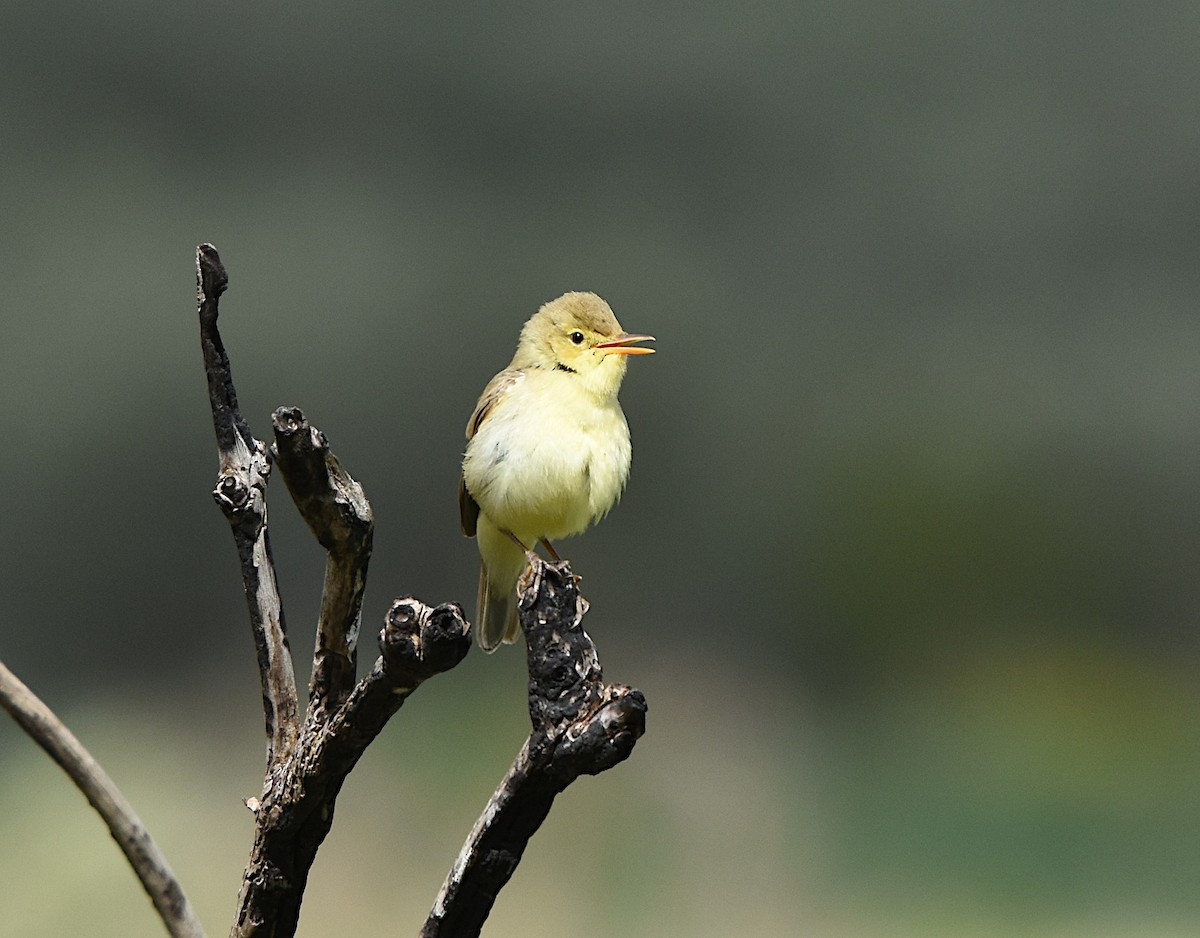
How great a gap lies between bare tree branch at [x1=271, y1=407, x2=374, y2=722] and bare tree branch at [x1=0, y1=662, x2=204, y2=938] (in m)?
0.24

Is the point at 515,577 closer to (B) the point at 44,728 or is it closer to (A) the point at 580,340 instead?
(A) the point at 580,340

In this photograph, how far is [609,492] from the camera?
5.82 feet

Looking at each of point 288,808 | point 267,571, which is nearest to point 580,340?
point 267,571

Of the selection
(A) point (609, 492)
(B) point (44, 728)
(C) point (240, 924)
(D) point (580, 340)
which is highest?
(D) point (580, 340)

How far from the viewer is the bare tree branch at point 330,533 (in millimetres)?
1035

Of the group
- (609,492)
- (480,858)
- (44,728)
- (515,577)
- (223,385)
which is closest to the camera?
(44,728)

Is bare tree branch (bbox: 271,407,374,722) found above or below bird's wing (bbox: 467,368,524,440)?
below

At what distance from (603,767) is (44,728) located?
1.27ft

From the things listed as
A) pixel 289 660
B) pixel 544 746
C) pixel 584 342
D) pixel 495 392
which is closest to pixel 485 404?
pixel 495 392

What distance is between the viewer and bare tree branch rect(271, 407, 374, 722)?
1035 millimetres

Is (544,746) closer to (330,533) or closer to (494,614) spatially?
(330,533)

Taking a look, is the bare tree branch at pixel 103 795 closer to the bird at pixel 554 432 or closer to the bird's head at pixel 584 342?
the bird at pixel 554 432

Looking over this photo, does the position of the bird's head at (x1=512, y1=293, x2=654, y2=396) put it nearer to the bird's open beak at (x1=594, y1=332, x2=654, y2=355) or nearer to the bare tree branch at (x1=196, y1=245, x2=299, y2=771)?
the bird's open beak at (x1=594, y1=332, x2=654, y2=355)

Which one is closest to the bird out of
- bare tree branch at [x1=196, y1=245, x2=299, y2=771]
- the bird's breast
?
the bird's breast
